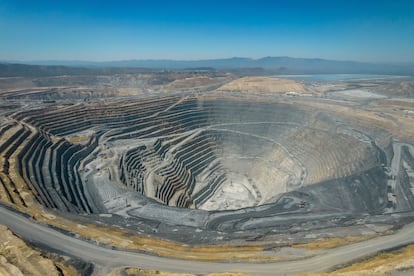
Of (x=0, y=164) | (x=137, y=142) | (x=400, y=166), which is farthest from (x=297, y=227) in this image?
(x=137, y=142)

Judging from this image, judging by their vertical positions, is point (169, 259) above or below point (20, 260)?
below

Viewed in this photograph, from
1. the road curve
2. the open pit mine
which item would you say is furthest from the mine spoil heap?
the road curve

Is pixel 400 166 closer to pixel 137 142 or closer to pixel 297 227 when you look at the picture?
pixel 297 227

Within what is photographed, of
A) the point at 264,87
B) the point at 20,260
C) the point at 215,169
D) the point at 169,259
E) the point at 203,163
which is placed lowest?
the point at 215,169

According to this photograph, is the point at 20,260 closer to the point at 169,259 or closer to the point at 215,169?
the point at 169,259

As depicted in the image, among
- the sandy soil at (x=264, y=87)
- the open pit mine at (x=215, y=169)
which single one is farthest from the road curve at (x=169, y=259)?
the sandy soil at (x=264, y=87)

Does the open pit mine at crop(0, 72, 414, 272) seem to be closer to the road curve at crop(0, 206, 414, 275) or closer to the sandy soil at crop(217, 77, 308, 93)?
the road curve at crop(0, 206, 414, 275)

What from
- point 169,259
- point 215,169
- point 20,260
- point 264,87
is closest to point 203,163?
point 215,169
